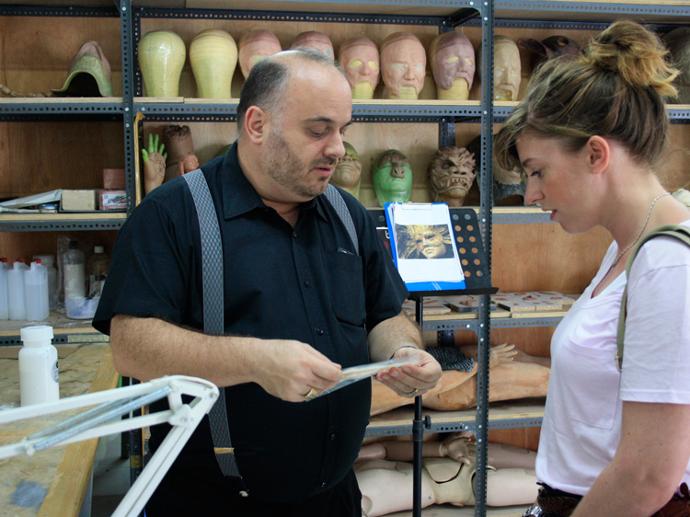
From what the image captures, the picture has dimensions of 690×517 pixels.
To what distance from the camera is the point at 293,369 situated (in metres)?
1.27

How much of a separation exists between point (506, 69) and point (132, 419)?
3.05 m

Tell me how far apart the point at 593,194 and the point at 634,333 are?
0.96 ft

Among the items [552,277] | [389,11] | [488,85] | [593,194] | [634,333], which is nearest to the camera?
[634,333]

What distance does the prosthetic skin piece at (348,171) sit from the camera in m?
3.29

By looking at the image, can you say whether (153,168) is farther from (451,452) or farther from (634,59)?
(634,59)

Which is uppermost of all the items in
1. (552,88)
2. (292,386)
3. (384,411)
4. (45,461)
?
(552,88)

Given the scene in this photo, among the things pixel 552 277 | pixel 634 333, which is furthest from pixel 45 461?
pixel 552 277

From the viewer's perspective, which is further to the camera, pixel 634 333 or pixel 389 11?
pixel 389 11

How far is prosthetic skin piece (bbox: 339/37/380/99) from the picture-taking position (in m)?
3.28

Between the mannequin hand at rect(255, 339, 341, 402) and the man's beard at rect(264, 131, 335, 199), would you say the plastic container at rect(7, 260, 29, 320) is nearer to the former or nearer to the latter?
the man's beard at rect(264, 131, 335, 199)

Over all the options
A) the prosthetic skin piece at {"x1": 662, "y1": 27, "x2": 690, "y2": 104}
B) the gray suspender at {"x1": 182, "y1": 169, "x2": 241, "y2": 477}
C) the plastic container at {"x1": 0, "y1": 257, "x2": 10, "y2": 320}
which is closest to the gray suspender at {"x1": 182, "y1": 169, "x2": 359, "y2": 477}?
the gray suspender at {"x1": 182, "y1": 169, "x2": 241, "y2": 477}

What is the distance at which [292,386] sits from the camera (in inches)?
50.3

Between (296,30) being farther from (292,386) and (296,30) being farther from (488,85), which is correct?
(292,386)

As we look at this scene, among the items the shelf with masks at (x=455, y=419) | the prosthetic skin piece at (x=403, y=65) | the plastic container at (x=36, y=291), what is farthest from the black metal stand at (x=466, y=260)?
the plastic container at (x=36, y=291)
